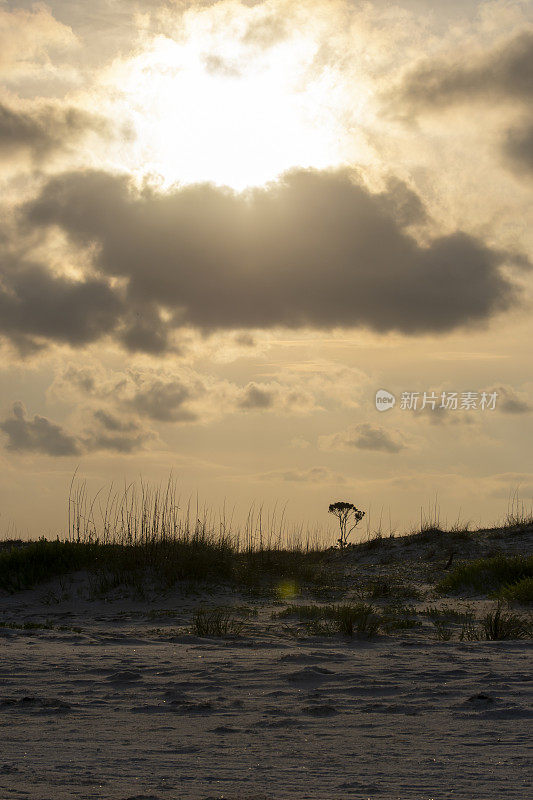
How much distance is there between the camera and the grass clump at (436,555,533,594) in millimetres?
12227

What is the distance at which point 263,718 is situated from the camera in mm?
5012

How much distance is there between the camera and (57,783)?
3713 mm

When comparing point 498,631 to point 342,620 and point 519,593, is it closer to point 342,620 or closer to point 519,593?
point 342,620

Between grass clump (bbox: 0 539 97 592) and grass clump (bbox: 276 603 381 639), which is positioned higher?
grass clump (bbox: 0 539 97 592)

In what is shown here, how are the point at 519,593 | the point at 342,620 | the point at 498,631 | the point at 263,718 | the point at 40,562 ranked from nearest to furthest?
the point at 263,718 → the point at 498,631 → the point at 342,620 → the point at 519,593 → the point at 40,562

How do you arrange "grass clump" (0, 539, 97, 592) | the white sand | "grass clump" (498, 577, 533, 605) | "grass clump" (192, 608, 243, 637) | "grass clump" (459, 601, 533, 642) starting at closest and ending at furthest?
the white sand < "grass clump" (459, 601, 533, 642) < "grass clump" (192, 608, 243, 637) < "grass clump" (498, 577, 533, 605) < "grass clump" (0, 539, 97, 592)

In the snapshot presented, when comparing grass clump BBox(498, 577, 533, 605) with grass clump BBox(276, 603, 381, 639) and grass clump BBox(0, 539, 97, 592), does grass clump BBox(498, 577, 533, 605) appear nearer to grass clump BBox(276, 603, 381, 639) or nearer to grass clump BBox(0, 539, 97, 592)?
grass clump BBox(276, 603, 381, 639)

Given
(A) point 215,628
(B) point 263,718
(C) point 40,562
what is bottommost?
(B) point 263,718

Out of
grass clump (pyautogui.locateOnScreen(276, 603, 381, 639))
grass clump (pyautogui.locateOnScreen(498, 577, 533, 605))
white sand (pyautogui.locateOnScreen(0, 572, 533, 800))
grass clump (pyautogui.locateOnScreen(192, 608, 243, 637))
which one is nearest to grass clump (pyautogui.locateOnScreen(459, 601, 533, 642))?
white sand (pyautogui.locateOnScreen(0, 572, 533, 800))

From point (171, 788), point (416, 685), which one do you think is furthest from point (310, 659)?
point (171, 788)

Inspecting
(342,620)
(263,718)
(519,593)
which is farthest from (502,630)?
(263,718)

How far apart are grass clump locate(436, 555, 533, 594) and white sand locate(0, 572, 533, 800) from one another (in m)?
4.40

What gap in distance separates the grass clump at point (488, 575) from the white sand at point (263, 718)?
4396mm

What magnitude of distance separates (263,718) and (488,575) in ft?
27.4
